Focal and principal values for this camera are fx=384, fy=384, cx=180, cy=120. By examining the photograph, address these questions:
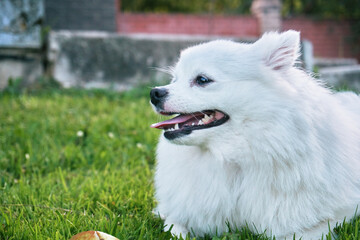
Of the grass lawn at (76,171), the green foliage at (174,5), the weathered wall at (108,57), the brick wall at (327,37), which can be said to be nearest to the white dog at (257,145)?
the grass lawn at (76,171)

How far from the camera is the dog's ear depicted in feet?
6.64

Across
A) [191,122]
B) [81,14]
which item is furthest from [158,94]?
[81,14]

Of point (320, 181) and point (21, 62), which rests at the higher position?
point (320, 181)

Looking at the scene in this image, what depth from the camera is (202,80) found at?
2.09 m

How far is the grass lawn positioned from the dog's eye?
798mm

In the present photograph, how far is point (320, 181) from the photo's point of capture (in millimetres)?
1918

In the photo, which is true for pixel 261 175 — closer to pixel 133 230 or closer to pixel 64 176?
pixel 133 230

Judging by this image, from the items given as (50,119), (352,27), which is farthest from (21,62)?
(352,27)

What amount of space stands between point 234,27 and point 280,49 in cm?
1107

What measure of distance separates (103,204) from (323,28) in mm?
13323

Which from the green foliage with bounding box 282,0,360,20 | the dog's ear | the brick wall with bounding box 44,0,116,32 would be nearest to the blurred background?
the brick wall with bounding box 44,0,116,32

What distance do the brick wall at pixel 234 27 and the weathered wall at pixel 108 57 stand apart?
16.2 feet

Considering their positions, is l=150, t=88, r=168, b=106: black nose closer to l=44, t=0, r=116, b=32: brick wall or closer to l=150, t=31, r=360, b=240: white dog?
l=150, t=31, r=360, b=240: white dog

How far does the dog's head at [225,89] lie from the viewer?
77.9 inches
